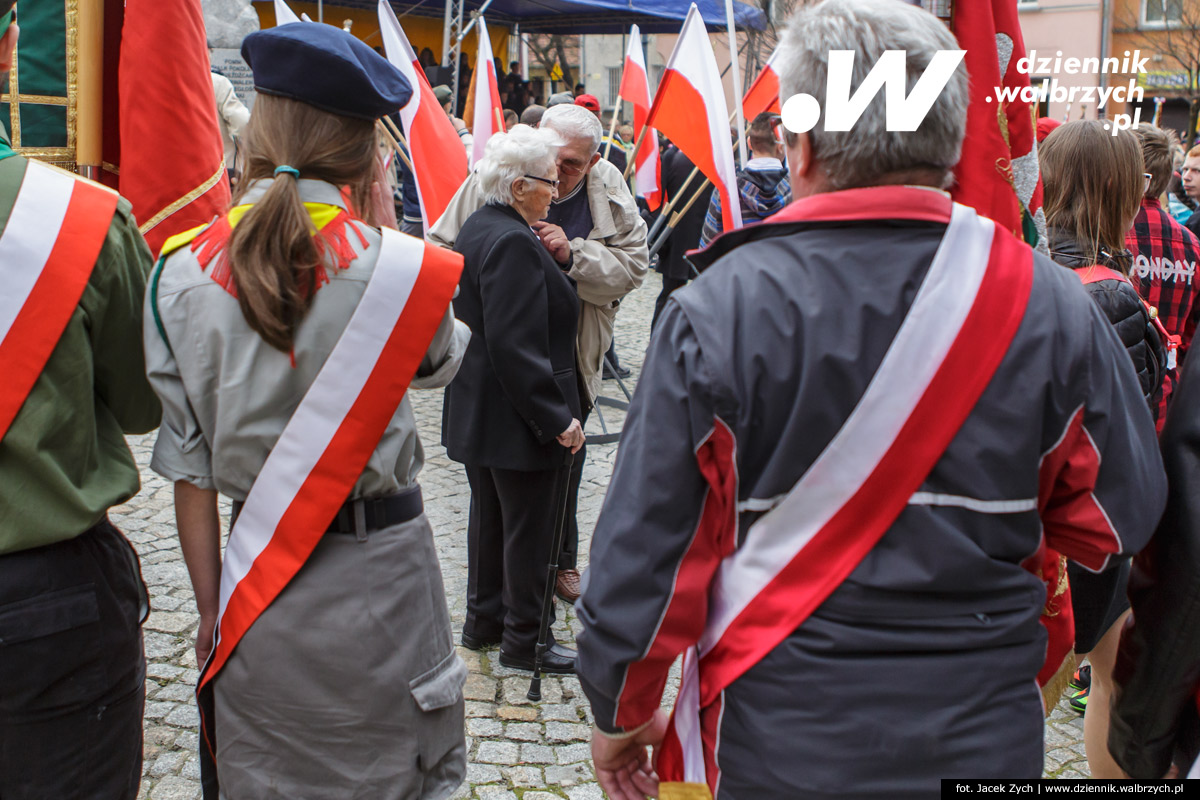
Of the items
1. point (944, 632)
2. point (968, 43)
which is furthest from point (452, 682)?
point (968, 43)

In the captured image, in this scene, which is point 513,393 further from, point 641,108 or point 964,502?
point 641,108

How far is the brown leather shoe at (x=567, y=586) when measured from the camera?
13.9 feet

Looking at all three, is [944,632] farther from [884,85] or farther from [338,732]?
[338,732]

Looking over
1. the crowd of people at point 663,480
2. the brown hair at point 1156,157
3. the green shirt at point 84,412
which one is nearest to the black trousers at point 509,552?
the crowd of people at point 663,480

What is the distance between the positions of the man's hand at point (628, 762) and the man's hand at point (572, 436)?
171 centimetres

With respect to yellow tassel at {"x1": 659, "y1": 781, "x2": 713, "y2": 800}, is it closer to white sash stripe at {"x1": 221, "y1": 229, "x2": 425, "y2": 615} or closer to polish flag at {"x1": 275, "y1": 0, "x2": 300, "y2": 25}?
white sash stripe at {"x1": 221, "y1": 229, "x2": 425, "y2": 615}

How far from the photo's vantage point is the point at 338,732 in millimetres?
1921

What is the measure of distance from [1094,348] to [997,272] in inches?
7.5

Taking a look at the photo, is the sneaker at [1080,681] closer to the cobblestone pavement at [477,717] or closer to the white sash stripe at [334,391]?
the cobblestone pavement at [477,717]

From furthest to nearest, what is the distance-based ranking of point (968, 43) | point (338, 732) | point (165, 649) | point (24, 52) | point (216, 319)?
point (165, 649) → point (24, 52) → point (968, 43) → point (338, 732) → point (216, 319)

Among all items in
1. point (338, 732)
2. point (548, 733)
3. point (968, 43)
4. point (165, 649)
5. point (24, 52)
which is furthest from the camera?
point (165, 649)

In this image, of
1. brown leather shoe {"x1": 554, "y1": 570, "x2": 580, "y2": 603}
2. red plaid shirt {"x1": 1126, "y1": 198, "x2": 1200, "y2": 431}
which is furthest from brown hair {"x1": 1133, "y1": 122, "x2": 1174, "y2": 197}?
brown leather shoe {"x1": 554, "y1": 570, "x2": 580, "y2": 603}

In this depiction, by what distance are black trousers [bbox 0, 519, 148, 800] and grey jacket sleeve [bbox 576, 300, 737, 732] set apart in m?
0.88

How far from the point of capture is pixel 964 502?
1.47 metres
